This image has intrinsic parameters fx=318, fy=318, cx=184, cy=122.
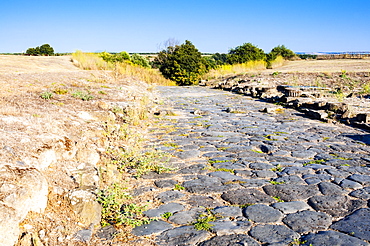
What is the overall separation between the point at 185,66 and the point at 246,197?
64.0 feet

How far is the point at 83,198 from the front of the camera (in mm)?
2799

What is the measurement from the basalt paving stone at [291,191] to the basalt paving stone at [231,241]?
93cm

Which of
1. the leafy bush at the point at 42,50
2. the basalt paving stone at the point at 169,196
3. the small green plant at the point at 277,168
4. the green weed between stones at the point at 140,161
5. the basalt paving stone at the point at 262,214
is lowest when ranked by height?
the basalt paving stone at the point at 262,214

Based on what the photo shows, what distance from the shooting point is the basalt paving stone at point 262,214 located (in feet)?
9.32

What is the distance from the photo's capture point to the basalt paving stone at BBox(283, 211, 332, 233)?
2662mm

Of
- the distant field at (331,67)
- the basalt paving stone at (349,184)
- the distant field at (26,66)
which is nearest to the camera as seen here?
the basalt paving stone at (349,184)

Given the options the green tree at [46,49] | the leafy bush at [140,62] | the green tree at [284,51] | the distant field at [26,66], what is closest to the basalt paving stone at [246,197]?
the distant field at [26,66]

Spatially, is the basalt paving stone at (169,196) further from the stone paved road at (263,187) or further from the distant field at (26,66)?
the distant field at (26,66)

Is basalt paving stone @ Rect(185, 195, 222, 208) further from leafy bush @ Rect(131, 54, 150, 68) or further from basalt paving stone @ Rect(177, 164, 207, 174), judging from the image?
leafy bush @ Rect(131, 54, 150, 68)

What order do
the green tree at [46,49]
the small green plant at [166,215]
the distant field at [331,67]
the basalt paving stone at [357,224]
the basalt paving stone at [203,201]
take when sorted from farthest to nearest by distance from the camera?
the green tree at [46,49] < the distant field at [331,67] < the basalt paving stone at [203,201] < the small green plant at [166,215] < the basalt paving stone at [357,224]

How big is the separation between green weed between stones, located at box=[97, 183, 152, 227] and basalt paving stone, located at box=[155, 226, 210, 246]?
275 mm

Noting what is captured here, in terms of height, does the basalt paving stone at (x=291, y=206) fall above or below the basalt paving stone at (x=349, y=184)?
below

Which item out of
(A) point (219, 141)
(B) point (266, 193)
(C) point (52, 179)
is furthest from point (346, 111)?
(C) point (52, 179)

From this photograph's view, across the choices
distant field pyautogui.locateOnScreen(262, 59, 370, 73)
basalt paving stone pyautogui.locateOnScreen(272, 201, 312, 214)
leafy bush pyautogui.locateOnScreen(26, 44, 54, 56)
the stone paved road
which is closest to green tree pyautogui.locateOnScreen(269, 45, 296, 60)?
distant field pyautogui.locateOnScreen(262, 59, 370, 73)
